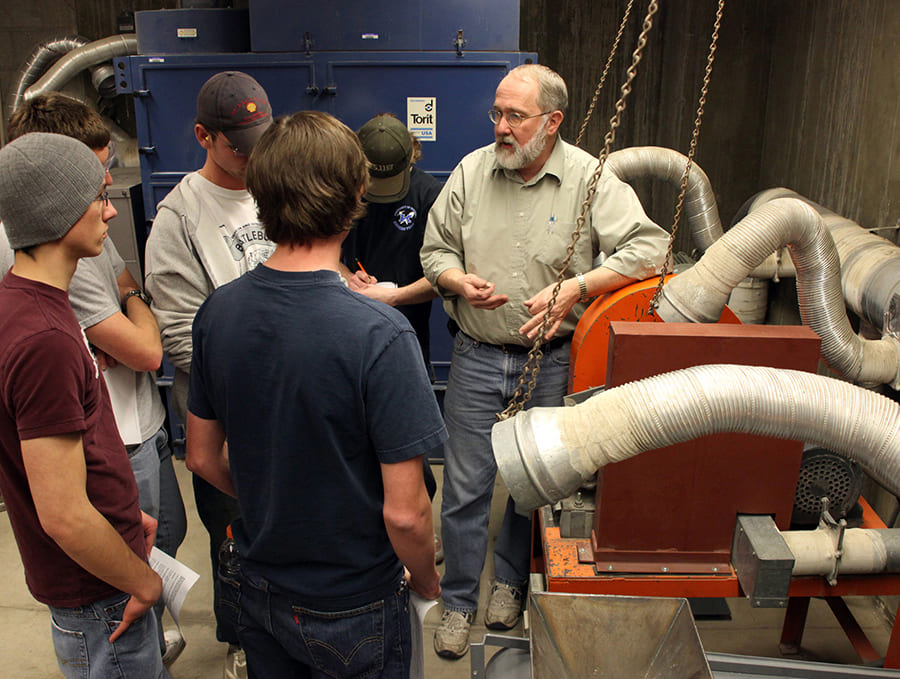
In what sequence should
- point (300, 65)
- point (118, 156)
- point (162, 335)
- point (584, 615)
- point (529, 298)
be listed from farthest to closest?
point (118, 156), point (300, 65), point (529, 298), point (162, 335), point (584, 615)

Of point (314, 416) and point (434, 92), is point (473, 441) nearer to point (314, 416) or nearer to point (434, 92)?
point (314, 416)

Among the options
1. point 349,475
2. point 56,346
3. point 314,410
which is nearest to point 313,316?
point 314,410

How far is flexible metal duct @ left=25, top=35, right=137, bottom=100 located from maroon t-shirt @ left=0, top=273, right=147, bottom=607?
4045mm

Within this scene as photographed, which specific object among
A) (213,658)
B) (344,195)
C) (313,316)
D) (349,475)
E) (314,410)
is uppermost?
(344,195)

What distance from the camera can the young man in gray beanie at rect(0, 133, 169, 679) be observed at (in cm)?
125

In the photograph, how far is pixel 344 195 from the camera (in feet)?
4.09

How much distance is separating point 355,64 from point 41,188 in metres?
2.54

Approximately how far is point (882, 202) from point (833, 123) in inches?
31.7

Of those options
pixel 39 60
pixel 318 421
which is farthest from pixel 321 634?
pixel 39 60

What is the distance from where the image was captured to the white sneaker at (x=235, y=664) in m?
2.37

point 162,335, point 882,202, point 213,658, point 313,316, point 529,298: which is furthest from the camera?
point 882,202

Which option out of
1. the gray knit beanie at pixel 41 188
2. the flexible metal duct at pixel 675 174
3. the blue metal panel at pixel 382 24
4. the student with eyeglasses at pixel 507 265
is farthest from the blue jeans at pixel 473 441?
the blue metal panel at pixel 382 24

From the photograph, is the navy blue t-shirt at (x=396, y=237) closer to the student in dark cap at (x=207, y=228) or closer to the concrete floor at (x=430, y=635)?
the student in dark cap at (x=207, y=228)

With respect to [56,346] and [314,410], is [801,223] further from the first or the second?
[56,346]
